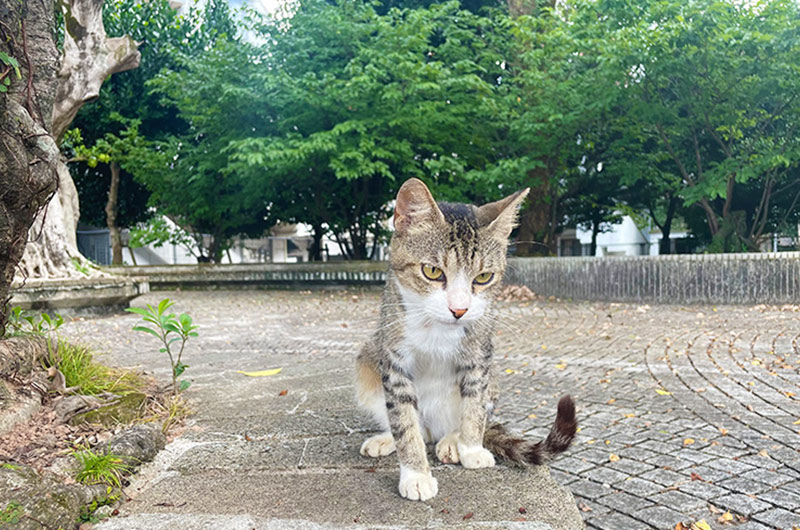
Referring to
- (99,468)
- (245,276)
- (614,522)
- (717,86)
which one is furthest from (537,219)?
(99,468)

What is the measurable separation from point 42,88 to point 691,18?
1038 cm

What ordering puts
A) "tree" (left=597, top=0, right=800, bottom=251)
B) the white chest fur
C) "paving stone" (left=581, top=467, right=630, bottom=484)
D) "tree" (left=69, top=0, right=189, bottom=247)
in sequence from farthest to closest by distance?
1. "tree" (left=69, top=0, right=189, bottom=247)
2. "tree" (left=597, top=0, right=800, bottom=251)
3. "paving stone" (left=581, top=467, right=630, bottom=484)
4. the white chest fur

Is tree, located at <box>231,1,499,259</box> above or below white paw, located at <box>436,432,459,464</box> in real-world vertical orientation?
above

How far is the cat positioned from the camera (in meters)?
2.39

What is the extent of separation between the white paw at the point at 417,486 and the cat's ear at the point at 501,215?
3.60 ft

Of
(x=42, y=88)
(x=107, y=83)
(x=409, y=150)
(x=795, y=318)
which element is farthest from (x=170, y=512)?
(x=107, y=83)

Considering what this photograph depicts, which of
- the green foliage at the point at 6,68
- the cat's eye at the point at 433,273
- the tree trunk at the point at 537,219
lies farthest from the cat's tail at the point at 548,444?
the tree trunk at the point at 537,219

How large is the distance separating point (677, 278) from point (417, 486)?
9.17 meters

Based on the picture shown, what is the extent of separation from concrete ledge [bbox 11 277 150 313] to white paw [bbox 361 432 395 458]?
604 centimetres

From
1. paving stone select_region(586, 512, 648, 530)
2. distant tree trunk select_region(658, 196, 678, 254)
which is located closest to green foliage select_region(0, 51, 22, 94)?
paving stone select_region(586, 512, 648, 530)

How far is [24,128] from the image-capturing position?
2629 millimetres

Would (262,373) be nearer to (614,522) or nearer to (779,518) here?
(614,522)

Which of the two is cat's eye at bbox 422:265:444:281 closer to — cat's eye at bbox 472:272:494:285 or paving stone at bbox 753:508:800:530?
cat's eye at bbox 472:272:494:285

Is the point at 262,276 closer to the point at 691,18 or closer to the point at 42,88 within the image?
the point at 691,18
